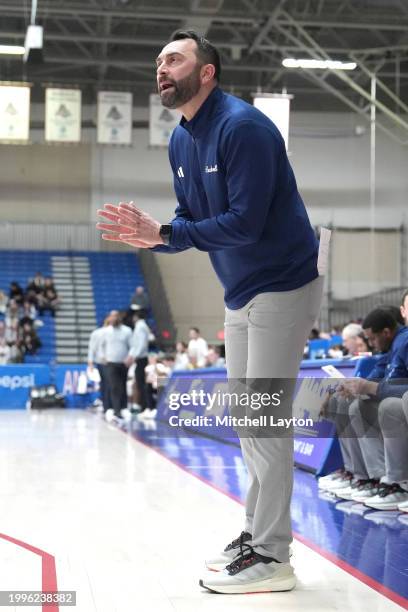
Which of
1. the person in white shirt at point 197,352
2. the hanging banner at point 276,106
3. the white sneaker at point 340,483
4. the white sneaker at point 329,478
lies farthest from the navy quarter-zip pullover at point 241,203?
the person in white shirt at point 197,352

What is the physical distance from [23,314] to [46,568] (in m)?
21.8

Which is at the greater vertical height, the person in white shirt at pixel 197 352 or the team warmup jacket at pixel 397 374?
the team warmup jacket at pixel 397 374

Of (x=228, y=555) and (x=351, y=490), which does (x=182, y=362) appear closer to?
(x=351, y=490)

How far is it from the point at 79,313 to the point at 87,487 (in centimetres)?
2057

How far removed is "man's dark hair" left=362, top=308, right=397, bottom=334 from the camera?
231 inches

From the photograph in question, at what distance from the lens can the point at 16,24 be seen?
79.5 ft

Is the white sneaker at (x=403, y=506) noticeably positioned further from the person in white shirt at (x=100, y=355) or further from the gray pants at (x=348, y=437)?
the person in white shirt at (x=100, y=355)

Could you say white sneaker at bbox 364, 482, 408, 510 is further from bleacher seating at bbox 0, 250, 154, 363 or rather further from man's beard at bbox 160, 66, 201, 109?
bleacher seating at bbox 0, 250, 154, 363

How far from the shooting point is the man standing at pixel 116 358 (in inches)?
577

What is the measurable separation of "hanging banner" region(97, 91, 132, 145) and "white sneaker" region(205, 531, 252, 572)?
17766mm

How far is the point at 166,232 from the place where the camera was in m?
3.45

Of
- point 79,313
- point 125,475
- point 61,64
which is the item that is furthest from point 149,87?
point 125,475

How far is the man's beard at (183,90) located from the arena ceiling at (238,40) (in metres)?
17.4

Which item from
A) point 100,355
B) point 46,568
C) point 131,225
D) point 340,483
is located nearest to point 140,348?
point 100,355
